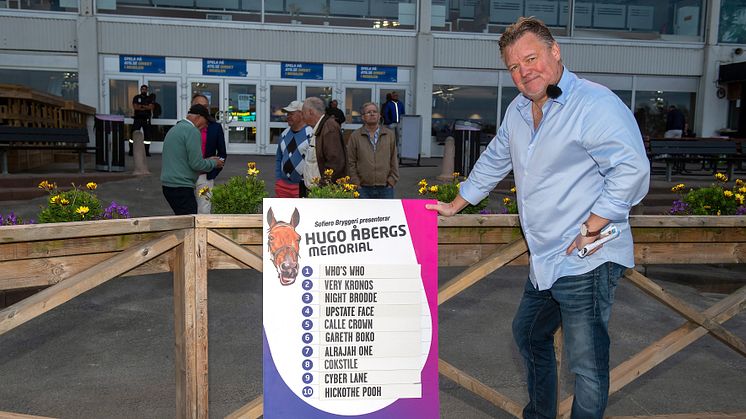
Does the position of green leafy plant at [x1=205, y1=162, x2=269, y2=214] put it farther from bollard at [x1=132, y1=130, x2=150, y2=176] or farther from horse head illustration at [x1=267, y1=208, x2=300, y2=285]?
bollard at [x1=132, y1=130, x2=150, y2=176]

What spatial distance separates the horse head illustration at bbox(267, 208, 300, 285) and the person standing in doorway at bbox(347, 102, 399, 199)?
211 inches

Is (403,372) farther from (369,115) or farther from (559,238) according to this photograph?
(369,115)

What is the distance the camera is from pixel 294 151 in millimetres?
7961

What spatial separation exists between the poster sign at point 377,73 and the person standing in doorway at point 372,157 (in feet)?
54.7

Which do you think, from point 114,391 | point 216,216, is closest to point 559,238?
point 216,216

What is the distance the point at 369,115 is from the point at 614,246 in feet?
19.0

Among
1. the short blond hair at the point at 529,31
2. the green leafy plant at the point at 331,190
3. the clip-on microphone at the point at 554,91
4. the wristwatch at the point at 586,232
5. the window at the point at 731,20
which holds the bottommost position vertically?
the green leafy plant at the point at 331,190

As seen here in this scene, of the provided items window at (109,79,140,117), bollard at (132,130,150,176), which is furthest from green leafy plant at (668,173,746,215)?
window at (109,79,140,117)

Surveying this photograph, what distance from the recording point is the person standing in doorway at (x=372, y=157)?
8.45 meters

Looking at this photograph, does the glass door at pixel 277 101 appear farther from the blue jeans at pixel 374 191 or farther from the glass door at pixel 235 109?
the blue jeans at pixel 374 191

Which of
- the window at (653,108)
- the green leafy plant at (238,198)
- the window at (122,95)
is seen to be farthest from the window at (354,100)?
the green leafy plant at (238,198)

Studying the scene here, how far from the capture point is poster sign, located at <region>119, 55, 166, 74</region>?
23469 millimetres

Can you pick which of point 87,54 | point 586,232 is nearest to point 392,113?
point 87,54

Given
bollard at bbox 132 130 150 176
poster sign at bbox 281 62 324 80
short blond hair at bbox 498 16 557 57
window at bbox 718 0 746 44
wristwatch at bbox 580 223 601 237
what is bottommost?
bollard at bbox 132 130 150 176
